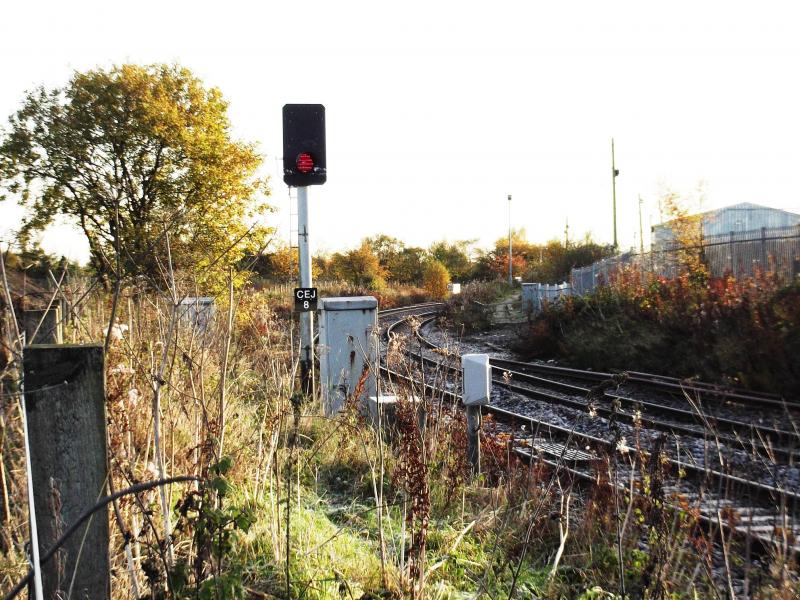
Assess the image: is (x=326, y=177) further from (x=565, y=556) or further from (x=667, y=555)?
(x=667, y=555)

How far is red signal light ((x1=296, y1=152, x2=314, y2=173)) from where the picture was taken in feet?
30.4

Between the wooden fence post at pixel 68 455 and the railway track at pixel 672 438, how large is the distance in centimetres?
171

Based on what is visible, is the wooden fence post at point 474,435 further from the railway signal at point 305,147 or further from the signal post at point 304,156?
the railway signal at point 305,147

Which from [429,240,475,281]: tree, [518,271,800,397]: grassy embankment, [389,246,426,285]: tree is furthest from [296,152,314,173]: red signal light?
[429,240,475,281]: tree

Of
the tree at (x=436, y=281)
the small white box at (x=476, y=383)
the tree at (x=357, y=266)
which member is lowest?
the small white box at (x=476, y=383)

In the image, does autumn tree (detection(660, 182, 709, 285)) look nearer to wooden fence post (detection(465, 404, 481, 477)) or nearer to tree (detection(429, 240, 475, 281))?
wooden fence post (detection(465, 404, 481, 477))

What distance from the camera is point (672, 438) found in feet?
25.1

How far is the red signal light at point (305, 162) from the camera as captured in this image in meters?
9.27

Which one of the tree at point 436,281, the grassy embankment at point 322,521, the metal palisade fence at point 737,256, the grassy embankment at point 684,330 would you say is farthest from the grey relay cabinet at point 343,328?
the tree at point 436,281

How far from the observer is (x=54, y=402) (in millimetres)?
1969

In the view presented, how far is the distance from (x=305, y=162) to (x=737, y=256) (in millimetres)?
11588

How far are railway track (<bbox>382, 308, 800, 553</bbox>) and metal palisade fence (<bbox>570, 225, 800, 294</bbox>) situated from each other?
5.20 meters

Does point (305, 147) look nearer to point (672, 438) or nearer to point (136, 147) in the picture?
point (672, 438)

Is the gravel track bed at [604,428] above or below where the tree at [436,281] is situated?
below
